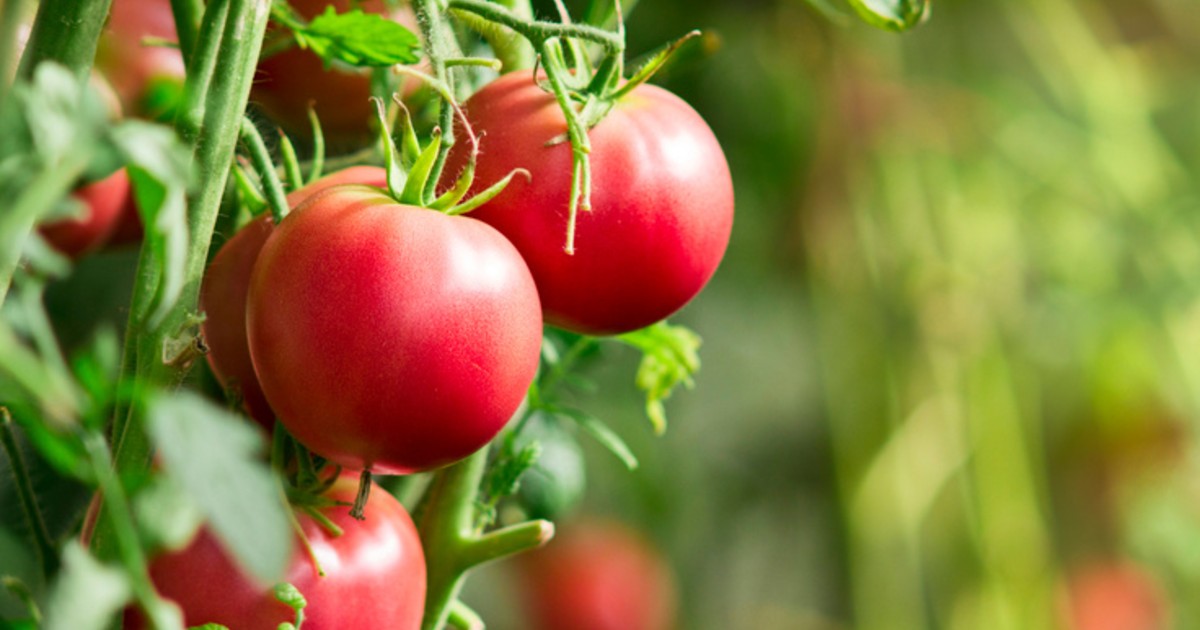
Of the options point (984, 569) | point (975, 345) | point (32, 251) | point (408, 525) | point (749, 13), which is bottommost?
point (984, 569)

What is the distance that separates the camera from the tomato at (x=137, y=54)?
308 millimetres

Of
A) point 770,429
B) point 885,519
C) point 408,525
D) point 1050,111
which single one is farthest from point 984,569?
point 408,525

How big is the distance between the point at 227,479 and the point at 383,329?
3.4 inches

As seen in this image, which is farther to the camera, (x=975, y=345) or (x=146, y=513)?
(x=975, y=345)

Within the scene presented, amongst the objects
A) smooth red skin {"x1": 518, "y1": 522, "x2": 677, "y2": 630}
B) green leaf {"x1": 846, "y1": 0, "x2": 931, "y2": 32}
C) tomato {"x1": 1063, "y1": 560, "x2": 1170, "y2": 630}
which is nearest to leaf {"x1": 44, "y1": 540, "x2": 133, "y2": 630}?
green leaf {"x1": 846, "y1": 0, "x2": 931, "y2": 32}

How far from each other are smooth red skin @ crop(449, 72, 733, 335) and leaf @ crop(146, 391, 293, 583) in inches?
4.6

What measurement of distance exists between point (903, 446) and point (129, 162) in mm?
882

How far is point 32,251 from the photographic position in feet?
0.53

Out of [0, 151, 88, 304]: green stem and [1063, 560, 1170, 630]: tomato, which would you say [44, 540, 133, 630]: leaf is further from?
[1063, 560, 1170, 630]: tomato

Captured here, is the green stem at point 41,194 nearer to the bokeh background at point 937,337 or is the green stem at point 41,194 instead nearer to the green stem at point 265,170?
the green stem at point 265,170

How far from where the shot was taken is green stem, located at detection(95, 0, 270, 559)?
0.68 ft

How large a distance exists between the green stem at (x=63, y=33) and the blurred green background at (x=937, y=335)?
0.70m

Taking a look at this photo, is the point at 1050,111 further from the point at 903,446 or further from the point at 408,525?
the point at 408,525

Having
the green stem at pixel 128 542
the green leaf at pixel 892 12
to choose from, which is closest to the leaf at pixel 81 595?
the green stem at pixel 128 542
